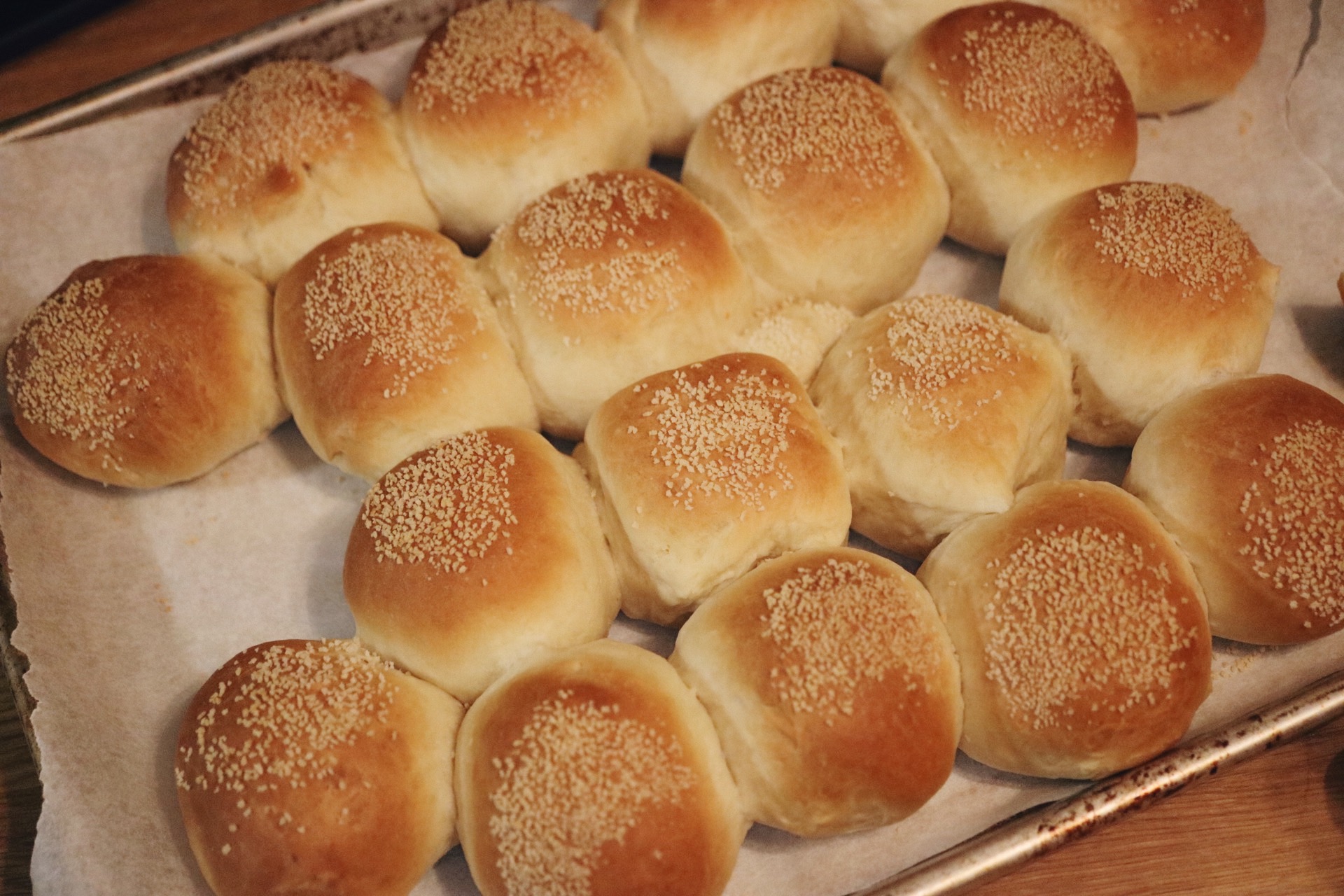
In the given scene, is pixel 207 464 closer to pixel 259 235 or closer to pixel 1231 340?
pixel 259 235

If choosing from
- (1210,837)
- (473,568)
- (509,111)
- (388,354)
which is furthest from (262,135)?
(1210,837)

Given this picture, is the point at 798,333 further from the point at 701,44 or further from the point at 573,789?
the point at 573,789

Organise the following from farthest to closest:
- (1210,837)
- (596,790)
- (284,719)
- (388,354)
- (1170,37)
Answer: (1170,37) < (388,354) < (1210,837) < (284,719) < (596,790)

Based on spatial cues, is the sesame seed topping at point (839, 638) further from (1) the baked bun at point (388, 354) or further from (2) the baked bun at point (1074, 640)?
(1) the baked bun at point (388, 354)

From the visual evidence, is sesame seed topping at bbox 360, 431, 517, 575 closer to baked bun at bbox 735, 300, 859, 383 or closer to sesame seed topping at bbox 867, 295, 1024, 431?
baked bun at bbox 735, 300, 859, 383

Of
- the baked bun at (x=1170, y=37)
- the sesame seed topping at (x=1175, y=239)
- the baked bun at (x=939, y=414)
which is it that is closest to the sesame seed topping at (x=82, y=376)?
the baked bun at (x=939, y=414)

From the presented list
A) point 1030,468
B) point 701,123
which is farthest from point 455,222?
point 1030,468

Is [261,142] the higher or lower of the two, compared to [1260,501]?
higher
